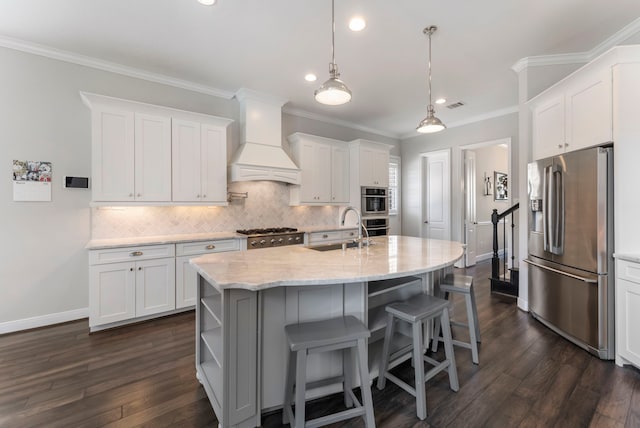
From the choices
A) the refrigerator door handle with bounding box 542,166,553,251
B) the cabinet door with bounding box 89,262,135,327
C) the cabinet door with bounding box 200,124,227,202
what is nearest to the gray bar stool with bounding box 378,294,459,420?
the refrigerator door handle with bounding box 542,166,553,251

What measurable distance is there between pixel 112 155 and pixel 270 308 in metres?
2.75

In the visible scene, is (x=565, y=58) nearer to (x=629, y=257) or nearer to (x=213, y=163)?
(x=629, y=257)

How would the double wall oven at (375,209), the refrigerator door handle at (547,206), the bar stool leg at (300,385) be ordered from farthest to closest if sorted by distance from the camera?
1. the double wall oven at (375,209)
2. the refrigerator door handle at (547,206)
3. the bar stool leg at (300,385)

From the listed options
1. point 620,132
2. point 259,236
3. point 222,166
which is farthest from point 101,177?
point 620,132

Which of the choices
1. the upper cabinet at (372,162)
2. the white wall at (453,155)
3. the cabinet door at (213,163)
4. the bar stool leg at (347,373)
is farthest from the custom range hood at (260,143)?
the white wall at (453,155)

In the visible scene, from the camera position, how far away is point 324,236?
4.61 meters

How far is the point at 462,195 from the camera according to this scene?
18.3 feet

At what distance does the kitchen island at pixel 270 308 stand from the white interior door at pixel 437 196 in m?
4.01

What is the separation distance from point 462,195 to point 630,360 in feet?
12.3

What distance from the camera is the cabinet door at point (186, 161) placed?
3.47 m

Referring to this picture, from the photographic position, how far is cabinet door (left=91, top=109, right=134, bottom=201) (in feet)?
9.82

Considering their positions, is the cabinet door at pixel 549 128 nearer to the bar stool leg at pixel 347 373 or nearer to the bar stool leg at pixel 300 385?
the bar stool leg at pixel 347 373

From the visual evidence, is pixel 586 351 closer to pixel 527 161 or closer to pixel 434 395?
pixel 434 395

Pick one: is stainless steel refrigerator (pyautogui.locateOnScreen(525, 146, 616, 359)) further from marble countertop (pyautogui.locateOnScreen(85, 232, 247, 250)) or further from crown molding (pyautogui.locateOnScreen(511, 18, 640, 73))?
marble countertop (pyautogui.locateOnScreen(85, 232, 247, 250))
